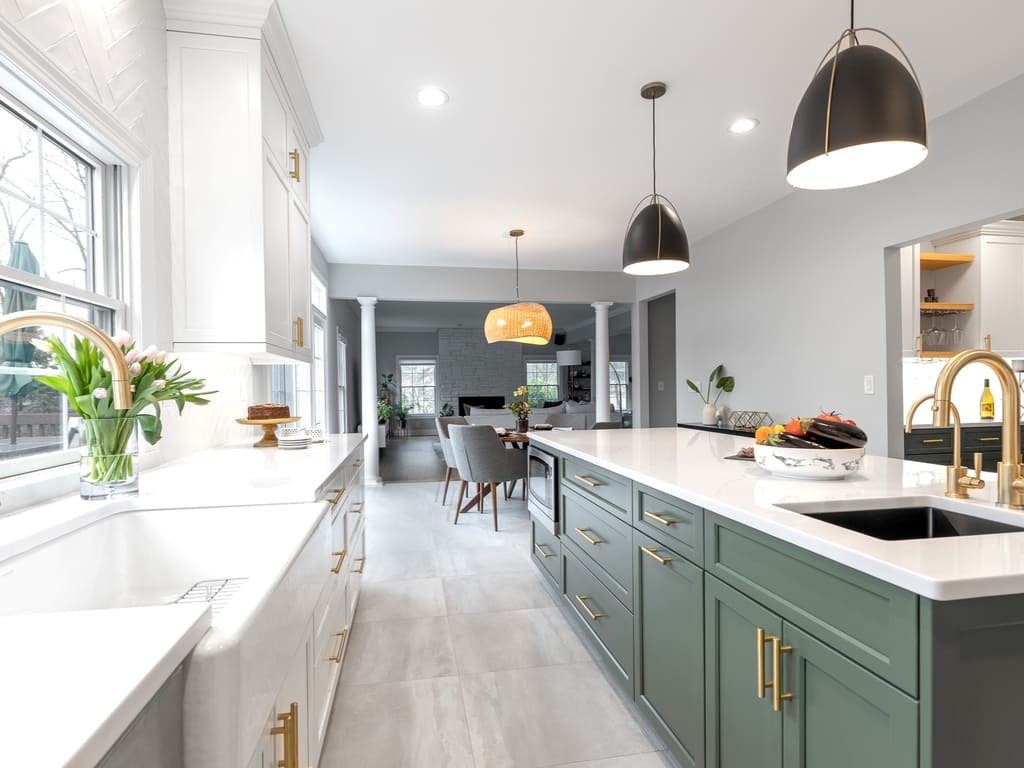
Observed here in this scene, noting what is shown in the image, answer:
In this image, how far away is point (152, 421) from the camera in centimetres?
142

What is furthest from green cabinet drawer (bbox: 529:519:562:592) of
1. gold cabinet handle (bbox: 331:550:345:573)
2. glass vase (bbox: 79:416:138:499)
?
glass vase (bbox: 79:416:138:499)

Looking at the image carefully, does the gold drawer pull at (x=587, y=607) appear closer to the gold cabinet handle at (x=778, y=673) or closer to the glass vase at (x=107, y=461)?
the gold cabinet handle at (x=778, y=673)

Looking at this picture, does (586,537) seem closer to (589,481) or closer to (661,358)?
(589,481)

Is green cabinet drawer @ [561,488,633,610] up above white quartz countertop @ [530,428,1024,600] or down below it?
below

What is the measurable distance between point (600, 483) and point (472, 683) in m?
0.92

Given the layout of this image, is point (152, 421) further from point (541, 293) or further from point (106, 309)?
point (541, 293)

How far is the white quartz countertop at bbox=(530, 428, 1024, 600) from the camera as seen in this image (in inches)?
32.8

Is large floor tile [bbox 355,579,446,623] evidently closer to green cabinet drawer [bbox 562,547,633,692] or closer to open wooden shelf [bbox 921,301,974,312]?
green cabinet drawer [bbox 562,547,633,692]

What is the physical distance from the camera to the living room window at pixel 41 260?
1.36 meters

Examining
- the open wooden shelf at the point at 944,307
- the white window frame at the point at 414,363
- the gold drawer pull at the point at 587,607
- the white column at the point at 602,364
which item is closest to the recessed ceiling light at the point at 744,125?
the open wooden shelf at the point at 944,307

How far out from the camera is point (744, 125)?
10.2 ft

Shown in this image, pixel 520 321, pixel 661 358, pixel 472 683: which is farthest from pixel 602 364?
pixel 472 683

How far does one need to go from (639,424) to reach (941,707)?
6387 mm

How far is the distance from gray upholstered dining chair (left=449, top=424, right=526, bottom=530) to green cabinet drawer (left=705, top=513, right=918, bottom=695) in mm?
3267
